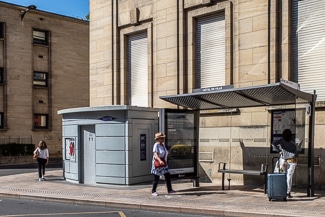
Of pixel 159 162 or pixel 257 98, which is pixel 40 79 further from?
pixel 257 98

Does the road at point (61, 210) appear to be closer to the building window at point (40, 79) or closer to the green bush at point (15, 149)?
the green bush at point (15, 149)

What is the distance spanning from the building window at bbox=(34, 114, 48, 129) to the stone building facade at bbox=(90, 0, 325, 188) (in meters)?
14.9

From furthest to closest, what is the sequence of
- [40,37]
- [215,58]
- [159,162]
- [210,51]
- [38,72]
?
1. [40,37]
2. [38,72]
3. [210,51]
4. [215,58]
5. [159,162]

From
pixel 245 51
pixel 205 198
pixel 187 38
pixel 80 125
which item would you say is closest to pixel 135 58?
pixel 187 38

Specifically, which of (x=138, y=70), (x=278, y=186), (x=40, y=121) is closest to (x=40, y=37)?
(x=40, y=121)

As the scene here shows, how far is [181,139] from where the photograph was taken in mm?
14250

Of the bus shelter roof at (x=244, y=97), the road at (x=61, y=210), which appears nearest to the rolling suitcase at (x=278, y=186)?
the bus shelter roof at (x=244, y=97)

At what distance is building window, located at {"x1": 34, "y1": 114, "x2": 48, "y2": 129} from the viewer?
111 ft

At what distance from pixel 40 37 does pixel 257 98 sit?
990 inches

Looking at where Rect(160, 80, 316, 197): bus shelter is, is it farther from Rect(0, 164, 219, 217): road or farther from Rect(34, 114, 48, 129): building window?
Rect(34, 114, 48, 129): building window

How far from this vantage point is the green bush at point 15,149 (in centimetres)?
2989

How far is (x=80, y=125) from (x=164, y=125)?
3.58 meters

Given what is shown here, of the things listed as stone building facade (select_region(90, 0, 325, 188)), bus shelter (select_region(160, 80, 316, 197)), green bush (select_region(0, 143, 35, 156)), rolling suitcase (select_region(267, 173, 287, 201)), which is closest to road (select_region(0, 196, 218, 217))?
rolling suitcase (select_region(267, 173, 287, 201))

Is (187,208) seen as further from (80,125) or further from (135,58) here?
(135,58)
